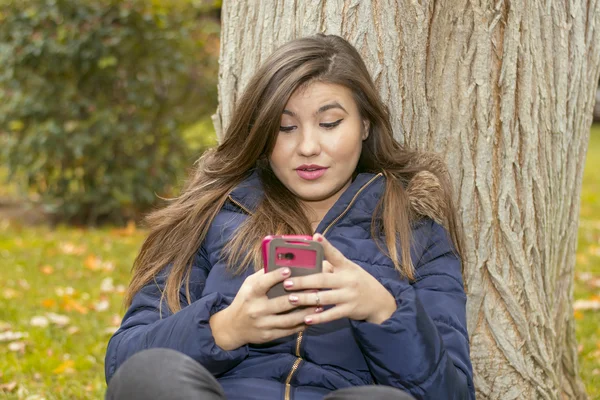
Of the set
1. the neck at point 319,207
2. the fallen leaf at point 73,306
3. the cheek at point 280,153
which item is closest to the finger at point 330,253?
the cheek at point 280,153

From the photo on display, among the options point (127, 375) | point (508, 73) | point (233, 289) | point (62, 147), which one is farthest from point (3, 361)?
point (62, 147)

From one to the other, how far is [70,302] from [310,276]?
9.78 feet

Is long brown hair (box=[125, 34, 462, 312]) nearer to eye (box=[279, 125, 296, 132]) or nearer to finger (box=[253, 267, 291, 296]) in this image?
eye (box=[279, 125, 296, 132])

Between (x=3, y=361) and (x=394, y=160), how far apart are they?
2.21m

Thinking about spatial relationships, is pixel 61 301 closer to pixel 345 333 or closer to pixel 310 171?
pixel 310 171

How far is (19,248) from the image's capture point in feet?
19.7

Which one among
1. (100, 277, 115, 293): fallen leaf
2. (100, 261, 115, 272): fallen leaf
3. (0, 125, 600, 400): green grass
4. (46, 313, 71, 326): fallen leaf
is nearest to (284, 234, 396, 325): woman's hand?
(0, 125, 600, 400): green grass

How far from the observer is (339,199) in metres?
2.47

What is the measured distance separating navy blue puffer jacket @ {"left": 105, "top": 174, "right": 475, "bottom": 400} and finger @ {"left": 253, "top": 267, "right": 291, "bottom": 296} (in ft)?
0.80

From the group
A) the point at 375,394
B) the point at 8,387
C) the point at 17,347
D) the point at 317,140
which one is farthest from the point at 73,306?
the point at 375,394

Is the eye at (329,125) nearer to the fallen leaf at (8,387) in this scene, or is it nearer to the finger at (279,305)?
the finger at (279,305)

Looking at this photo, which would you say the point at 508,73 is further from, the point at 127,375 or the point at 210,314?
the point at 127,375

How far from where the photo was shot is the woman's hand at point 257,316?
202cm

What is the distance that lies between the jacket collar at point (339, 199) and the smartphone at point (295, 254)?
1.57 ft
